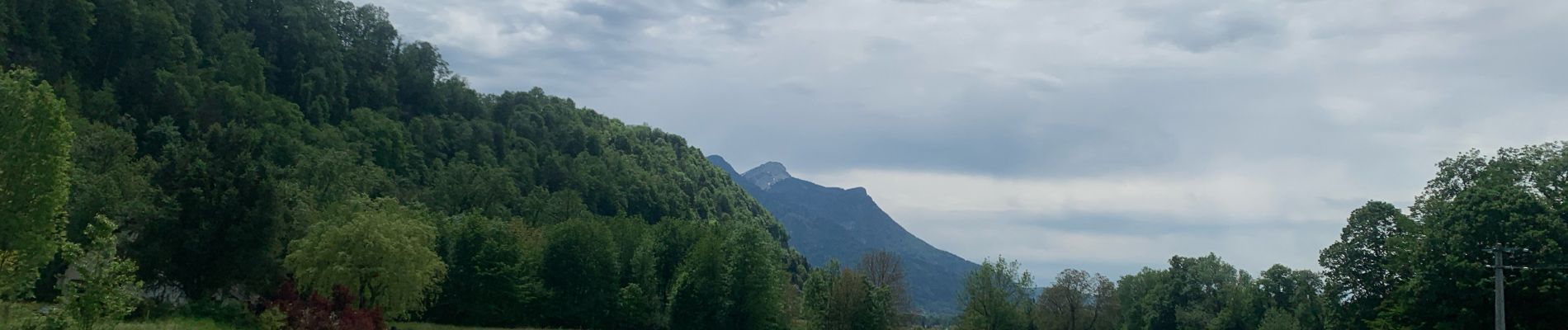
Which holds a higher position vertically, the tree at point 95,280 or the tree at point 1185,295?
the tree at point 1185,295

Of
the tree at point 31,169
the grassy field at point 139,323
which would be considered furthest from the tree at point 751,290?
the tree at point 31,169

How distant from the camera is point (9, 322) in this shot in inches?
989

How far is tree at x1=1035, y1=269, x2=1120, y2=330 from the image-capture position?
10331 cm

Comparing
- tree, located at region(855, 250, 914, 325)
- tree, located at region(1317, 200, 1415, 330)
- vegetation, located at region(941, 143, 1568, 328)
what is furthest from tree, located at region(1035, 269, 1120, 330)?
tree, located at region(1317, 200, 1415, 330)

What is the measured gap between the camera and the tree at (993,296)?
97750mm

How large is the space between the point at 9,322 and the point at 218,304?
13.4 meters

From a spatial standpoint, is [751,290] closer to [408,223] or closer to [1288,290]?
[408,223]

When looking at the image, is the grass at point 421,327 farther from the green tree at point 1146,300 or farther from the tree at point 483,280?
the green tree at point 1146,300

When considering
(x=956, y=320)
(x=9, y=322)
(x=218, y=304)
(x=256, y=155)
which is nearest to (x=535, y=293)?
(x=256, y=155)

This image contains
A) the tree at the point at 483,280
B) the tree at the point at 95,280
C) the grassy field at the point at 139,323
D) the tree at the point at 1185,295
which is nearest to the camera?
the tree at the point at 95,280

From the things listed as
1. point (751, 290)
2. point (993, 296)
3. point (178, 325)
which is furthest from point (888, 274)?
point (178, 325)

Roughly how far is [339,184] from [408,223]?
41.4 m

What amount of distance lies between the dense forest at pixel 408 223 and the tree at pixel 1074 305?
0.26m

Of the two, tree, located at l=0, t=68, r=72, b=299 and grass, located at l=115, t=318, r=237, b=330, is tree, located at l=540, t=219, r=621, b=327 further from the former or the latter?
tree, located at l=0, t=68, r=72, b=299
